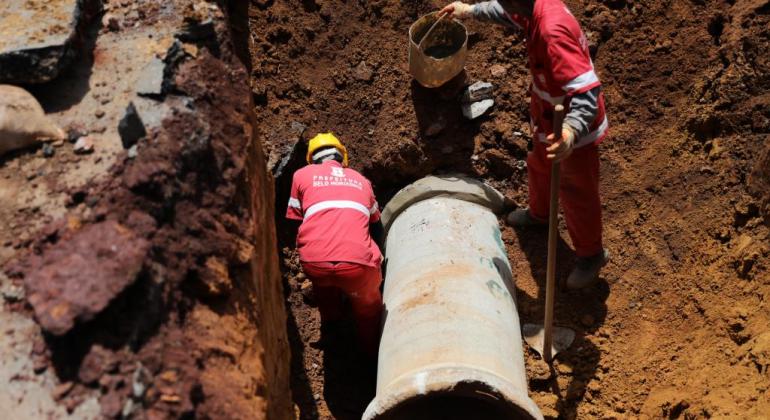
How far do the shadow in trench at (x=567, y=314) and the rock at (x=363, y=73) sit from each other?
174 cm

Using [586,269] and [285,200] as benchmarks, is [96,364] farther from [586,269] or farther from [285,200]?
→ [586,269]

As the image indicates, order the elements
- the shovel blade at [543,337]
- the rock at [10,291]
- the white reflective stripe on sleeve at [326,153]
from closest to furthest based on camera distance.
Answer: the rock at [10,291]
the shovel blade at [543,337]
the white reflective stripe on sleeve at [326,153]

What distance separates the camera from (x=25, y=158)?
3156 millimetres

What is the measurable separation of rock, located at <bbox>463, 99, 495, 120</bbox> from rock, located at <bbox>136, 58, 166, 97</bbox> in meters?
2.50

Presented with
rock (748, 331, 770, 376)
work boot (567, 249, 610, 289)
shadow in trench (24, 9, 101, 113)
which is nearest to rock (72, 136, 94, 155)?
shadow in trench (24, 9, 101, 113)

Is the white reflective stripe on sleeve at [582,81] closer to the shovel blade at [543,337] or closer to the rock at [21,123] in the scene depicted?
the shovel blade at [543,337]

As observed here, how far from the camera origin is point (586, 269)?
14.9 ft

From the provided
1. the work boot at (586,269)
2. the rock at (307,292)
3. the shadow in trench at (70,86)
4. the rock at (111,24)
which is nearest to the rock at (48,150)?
the shadow in trench at (70,86)

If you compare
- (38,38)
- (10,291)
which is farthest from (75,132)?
(10,291)

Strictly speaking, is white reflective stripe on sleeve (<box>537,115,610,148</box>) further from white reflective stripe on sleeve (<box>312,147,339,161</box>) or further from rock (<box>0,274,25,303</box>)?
rock (<box>0,274,25,303</box>)

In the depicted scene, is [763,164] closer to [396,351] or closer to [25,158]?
[396,351]

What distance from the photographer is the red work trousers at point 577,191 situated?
403 centimetres

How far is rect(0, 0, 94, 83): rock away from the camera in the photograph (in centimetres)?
329

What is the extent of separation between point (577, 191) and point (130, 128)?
2.64 meters
